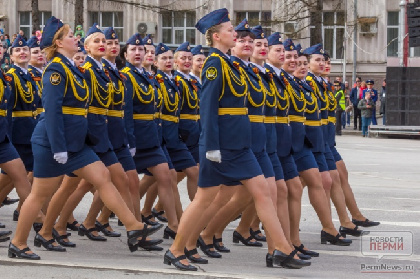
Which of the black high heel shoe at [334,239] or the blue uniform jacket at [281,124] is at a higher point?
the blue uniform jacket at [281,124]

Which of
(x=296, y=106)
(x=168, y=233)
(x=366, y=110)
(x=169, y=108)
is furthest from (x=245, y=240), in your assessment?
(x=366, y=110)

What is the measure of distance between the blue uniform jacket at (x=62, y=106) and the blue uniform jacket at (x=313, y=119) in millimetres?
2381

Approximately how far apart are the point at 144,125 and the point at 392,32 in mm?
37150

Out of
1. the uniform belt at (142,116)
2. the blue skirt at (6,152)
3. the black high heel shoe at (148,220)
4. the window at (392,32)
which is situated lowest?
the black high heel shoe at (148,220)

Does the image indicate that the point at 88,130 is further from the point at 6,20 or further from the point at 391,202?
the point at 6,20

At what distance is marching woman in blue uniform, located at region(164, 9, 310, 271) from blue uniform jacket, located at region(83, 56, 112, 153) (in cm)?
130

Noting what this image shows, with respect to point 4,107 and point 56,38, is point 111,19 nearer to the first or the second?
point 4,107

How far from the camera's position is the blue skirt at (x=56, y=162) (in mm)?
10102

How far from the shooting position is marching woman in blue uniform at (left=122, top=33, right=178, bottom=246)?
11.8 m

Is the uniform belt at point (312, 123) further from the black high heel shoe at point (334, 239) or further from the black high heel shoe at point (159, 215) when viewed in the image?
the black high heel shoe at point (159, 215)

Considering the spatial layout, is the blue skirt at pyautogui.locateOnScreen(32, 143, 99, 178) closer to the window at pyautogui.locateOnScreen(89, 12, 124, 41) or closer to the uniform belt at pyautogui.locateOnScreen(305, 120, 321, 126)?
the uniform belt at pyautogui.locateOnScreen(305, 120, 321, 126)

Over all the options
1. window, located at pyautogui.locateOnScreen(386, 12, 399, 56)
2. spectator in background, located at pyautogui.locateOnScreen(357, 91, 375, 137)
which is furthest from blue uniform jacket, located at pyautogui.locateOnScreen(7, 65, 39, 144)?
window, located at pyautogui.locateOnScreen(386, 12, 399, 56)

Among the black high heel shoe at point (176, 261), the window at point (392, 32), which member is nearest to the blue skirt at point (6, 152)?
the black high heel shoe at point (176, 261)

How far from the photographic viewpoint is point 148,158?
12.0 m
